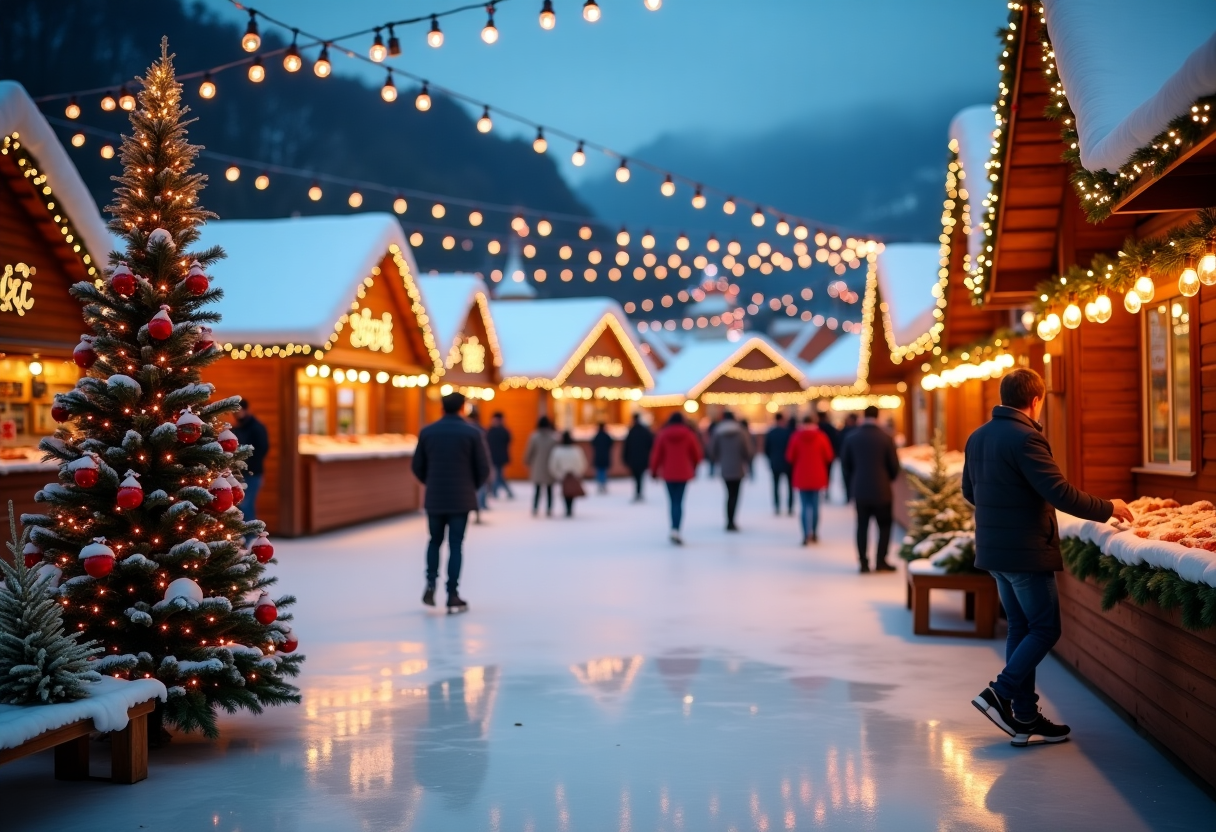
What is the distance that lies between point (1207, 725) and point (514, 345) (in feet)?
92.4

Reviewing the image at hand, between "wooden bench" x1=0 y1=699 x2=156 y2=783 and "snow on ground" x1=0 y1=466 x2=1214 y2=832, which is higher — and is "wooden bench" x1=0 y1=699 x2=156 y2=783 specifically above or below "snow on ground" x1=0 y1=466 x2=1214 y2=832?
above

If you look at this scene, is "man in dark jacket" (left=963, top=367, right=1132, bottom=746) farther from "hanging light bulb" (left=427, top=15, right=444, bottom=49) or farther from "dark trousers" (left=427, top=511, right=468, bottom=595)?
"hanging light bulb" (left=427, top=15, right=444, bottom=49)

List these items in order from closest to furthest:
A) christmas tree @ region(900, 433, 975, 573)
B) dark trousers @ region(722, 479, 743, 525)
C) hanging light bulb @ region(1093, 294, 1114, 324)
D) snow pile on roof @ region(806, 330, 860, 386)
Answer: hanging light bulb @ region(1093, 294, 1114, 324), christmas tree @ region(900, 433, 975, 573), dark trousers @ region(722, 479, 743, 525), snow pile on roof @ region(806, 330, 860, 386)

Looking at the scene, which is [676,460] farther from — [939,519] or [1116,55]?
[1116,55]

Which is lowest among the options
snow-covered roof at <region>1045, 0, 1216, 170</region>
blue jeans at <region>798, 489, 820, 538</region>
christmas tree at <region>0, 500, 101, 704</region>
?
blue jeans at <region>798, 489, 820, 538</region>

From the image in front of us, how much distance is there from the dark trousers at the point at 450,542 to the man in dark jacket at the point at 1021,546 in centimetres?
514

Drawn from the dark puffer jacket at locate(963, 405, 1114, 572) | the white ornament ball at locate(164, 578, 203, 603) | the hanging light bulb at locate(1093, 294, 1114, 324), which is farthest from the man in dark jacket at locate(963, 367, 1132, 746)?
the white ornament ball at locate(164, 578, 203, 603)

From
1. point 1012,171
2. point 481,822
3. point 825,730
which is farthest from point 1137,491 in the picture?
point 481,822

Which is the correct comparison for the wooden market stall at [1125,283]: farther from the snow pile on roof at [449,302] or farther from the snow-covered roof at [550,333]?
the snow-covered roof at [550,333]

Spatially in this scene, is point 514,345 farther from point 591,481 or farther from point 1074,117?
point 1074,117

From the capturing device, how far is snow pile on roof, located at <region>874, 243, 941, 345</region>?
62.4 feet

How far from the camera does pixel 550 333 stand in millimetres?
32906

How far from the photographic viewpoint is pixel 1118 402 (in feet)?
27.4

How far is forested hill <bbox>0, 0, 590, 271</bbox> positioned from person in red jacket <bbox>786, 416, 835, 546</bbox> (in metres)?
11.8
